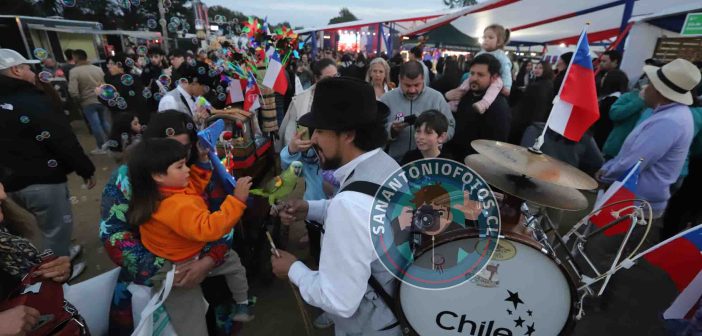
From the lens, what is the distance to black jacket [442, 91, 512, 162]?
366 centimetres

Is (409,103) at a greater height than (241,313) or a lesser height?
greater

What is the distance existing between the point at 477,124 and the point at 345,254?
2922 millimetres

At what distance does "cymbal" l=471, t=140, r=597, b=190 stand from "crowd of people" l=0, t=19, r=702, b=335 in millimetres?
565

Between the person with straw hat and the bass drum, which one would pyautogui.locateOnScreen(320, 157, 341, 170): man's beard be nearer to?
the bass drum

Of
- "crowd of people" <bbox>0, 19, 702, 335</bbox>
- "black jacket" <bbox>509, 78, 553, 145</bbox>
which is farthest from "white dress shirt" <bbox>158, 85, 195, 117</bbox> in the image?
"black jacket" <bbox>509, 78, 553, 145</bbox>

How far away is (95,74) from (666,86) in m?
8.63

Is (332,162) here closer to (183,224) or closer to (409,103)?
(183,224)

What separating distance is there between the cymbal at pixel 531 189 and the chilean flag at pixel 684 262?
0.44 meters

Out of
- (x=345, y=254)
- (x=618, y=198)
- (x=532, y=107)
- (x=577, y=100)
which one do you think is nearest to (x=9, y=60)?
(x=345, y=254)

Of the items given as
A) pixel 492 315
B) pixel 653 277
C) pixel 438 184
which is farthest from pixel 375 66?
pixel 653 277

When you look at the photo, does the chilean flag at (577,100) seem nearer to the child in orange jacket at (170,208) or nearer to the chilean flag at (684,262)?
the chilean flag at (684,262)

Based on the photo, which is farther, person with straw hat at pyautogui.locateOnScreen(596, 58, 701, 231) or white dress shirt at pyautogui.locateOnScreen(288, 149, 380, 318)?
person with straw hat at pyautogui.locateOnScreen(596, 58, 701, 231)

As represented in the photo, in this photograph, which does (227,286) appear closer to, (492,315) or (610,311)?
(492,315)

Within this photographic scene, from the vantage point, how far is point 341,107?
1543 mm
